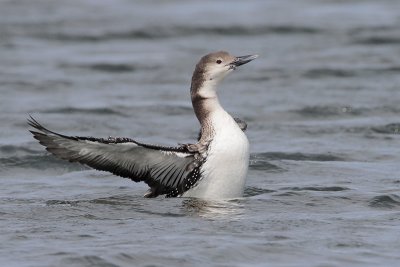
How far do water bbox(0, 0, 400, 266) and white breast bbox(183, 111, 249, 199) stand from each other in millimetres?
147

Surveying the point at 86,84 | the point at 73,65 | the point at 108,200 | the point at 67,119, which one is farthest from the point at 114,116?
the point at 108,200

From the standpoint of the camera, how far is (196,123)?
16609 millimetres

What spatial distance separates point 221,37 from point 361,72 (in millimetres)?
4378

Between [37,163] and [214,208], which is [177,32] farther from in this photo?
[214,208]

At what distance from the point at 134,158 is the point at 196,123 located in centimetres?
555

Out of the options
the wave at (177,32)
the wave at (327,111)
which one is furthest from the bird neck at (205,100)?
the wave at (177,32)

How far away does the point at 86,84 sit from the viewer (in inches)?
763

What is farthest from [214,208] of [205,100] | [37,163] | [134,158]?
[37,163]

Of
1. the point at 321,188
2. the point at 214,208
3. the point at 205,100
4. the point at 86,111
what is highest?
the point at 205,100

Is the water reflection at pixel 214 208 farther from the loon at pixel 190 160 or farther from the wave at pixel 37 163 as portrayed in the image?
the wave at pixel 37 163

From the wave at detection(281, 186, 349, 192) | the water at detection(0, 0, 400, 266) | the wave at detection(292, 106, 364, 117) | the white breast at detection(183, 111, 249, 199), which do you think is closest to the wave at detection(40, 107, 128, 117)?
the water at detection(0, 0, 400, 266)

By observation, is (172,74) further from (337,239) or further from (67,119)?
(337,239)

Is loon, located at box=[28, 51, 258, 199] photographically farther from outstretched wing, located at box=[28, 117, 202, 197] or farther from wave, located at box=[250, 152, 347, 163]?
wave, located at box=[250, 152, 347, 163]

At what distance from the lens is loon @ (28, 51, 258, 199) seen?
35.8 feet
